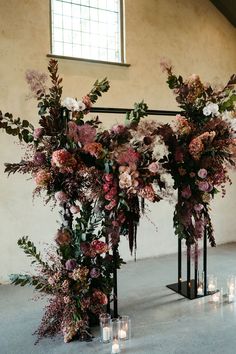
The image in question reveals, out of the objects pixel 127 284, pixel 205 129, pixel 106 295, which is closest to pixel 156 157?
pixel 205 129

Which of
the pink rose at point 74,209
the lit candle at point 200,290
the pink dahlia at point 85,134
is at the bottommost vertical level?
the lit candle at point 200,290

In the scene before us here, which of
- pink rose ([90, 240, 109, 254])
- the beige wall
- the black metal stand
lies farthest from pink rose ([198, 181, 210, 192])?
the beige wall

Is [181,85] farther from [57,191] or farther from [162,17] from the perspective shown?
[162,17]

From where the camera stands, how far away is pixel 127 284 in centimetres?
379

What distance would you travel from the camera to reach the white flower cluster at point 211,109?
9.14ft

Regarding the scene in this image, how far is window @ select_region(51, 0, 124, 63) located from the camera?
4.20 metres

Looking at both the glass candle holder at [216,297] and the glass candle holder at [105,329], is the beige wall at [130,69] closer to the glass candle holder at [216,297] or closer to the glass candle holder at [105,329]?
the glass candle holder at [216,297]

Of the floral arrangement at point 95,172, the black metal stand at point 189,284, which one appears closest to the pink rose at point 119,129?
the floral arrangement at point 95,172

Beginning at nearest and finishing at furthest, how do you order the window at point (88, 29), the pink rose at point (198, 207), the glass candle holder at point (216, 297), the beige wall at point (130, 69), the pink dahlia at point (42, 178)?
the pink dahlia at point (42, 178) < the pink rose at point (198, 207) < the glass candle holder at point (216, 297) < the beige wall at point (130, 69) < the window at point (88, 29)

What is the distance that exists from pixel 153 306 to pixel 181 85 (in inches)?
77.2

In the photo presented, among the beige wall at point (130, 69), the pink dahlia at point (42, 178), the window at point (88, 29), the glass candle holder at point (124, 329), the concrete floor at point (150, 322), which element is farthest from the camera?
the window at point (88, 29)

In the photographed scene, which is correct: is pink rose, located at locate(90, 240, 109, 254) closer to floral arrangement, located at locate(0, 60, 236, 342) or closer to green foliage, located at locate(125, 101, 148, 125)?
floral arrangement, located at locate(0, 60, 236, 342)

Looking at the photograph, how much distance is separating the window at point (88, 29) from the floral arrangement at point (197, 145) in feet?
5.81

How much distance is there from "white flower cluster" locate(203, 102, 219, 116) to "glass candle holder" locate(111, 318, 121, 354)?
1747 millimetres
